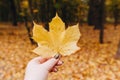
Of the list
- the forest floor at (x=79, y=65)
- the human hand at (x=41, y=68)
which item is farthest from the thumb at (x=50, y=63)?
the forest floor at (x=79, y=65)

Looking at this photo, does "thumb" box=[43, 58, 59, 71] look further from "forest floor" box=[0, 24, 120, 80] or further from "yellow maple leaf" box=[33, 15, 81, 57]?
"forest floor" box=[0, 24, 120, 80]

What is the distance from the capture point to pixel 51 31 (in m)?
0.88

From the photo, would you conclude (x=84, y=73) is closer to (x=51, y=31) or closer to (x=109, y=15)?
(x=51, y=31)

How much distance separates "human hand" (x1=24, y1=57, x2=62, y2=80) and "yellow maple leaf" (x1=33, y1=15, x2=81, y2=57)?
53 mm

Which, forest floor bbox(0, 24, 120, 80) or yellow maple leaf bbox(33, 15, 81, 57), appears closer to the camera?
yellow maple leaf bbox(33, 15, 81, 57)

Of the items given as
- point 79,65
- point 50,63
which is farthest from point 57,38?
point 79,65

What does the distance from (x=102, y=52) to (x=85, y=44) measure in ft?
5.84

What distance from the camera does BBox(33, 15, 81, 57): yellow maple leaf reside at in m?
0.87

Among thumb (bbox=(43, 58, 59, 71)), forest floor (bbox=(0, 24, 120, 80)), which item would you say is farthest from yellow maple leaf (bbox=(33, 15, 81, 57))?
forest floor (bbox=(0, 24, 120, 80))

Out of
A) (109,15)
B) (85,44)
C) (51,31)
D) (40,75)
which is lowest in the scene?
(109,15)

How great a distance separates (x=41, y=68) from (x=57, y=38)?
11cm

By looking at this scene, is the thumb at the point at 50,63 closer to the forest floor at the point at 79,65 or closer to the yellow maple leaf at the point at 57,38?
the yellow maple leaf at the point at 57,38

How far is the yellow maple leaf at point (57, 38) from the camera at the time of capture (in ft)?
2.84

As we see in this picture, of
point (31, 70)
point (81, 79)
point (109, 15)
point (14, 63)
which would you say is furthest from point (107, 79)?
point (109, 15)
